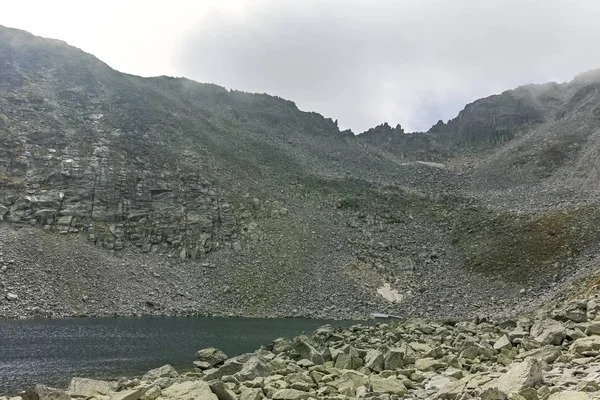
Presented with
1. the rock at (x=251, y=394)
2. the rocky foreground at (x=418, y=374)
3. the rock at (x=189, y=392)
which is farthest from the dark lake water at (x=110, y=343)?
the rock at (x=251, y=394)

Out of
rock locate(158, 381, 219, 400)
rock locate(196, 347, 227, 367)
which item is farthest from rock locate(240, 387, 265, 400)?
rock locate(196, 347, 227, 367)

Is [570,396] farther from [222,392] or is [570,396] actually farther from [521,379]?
[222,392]

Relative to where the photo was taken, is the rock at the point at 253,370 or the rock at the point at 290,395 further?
the rock at the point at 253,370

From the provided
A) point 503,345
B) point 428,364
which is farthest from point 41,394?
point 503,345

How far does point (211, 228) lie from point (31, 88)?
40434 millimetres

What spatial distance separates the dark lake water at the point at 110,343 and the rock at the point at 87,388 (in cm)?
644

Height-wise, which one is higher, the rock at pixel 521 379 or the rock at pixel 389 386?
the rock at pixel 521 379

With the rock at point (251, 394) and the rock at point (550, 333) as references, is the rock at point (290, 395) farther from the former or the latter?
the rock at point (550, 333)

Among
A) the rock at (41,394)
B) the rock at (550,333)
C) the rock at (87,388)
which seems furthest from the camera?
the rock at (87,388)

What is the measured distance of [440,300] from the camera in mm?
62031

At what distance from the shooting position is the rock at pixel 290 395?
1338cm

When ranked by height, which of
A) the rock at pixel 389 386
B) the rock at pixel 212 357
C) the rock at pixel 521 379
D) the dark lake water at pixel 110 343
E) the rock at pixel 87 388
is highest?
the rock at pixel 521 379

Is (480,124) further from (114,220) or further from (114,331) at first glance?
(114,331)

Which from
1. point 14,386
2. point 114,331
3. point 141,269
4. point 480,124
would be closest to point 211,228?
point 141,269
